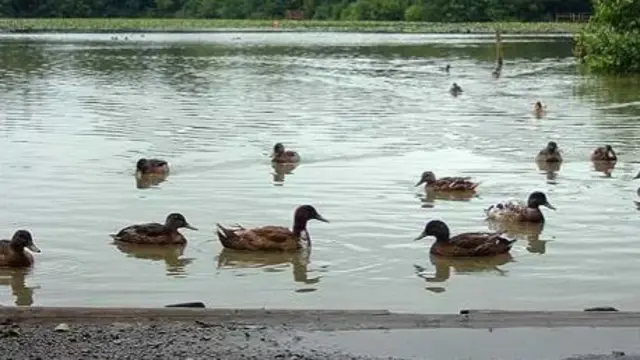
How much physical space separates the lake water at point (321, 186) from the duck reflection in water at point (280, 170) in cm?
9

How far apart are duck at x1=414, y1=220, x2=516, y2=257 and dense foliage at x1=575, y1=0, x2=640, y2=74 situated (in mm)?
26310

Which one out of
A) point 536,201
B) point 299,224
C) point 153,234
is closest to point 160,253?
point 153,234

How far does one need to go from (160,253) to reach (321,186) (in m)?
4.18

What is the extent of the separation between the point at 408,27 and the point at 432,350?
87905mm

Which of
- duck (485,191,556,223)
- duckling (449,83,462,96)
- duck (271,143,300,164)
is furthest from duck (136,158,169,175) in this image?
duckling (449,83,462,96)

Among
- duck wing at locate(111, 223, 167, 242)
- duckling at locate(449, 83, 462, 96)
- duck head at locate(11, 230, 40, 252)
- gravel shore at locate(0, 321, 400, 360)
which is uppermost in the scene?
gravel shore at locate(0, 321, 400, 360)

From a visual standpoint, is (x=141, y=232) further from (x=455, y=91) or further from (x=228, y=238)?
(x=455, y=91)

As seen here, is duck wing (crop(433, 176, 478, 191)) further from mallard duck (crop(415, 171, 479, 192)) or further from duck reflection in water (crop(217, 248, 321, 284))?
duck reflection in water (crop(217, 248, 321, 284))

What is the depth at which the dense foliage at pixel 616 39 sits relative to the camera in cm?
3591

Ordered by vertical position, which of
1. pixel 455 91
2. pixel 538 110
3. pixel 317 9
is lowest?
pixel 317 9

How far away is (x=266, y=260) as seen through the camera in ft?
35.3

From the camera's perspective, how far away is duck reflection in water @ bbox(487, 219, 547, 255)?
38.1ft

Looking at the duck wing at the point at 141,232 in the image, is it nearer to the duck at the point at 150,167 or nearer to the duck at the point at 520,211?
the duck at the point at 520,211

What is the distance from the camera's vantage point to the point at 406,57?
50375 millimetres
